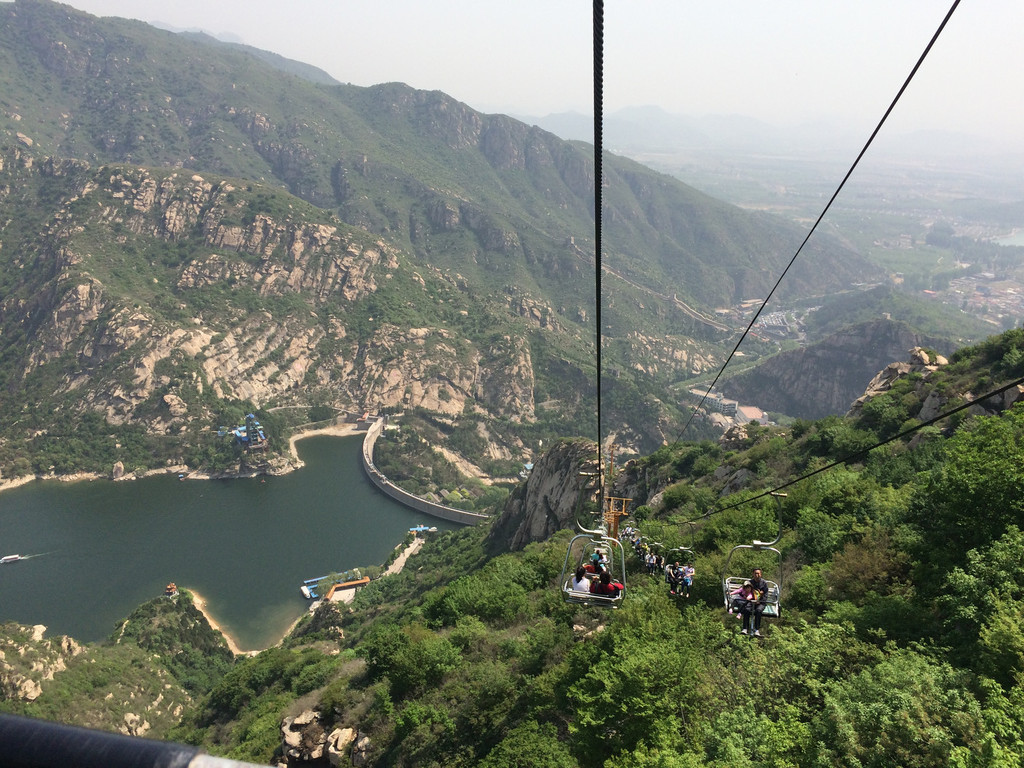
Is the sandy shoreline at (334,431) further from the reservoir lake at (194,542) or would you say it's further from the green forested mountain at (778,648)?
the green forested mountain at (778,648)

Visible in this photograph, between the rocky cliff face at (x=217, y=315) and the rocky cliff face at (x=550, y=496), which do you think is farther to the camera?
the rocky cliff face at (x=217, y=315)

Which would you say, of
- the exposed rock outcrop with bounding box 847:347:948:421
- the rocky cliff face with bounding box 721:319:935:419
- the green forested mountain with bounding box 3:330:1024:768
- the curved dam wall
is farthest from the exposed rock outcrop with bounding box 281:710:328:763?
the rocky cliff face with bounding box 721:319:935:419

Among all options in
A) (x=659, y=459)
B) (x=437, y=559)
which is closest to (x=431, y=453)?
(x=437, y=559)

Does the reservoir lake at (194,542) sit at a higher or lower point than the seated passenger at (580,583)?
lower

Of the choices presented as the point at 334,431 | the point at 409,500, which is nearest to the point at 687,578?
the point at 409,500

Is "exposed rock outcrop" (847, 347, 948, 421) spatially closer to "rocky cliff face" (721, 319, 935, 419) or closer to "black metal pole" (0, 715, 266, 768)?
"black metal pole" (0, 715, 266, 768)

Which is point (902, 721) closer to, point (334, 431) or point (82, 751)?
point (82, 751)

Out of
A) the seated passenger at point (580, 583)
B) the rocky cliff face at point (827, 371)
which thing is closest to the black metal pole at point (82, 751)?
the seated passenger at point (580, 583)
